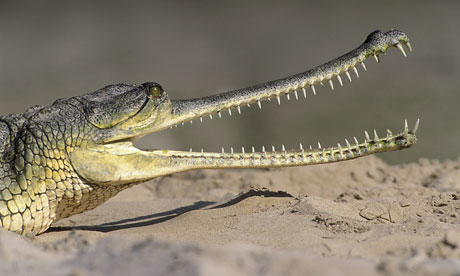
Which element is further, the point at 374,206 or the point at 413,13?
the point at 413,13

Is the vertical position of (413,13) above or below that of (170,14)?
below

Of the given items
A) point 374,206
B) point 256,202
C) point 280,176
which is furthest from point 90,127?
point 280,176

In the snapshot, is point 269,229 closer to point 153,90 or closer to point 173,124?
point 173,124

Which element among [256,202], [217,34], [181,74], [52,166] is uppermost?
[217,34]

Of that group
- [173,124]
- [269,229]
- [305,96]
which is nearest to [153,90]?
[173,124]

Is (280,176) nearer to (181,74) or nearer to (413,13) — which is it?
(181,74)

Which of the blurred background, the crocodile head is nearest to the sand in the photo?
the crocodile head

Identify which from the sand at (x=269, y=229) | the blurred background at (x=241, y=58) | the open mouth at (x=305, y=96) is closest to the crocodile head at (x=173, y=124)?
the open mouth at (x=305, y=96)

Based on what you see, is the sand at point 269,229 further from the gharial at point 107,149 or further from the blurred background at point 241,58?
the blurred background at point 241,58

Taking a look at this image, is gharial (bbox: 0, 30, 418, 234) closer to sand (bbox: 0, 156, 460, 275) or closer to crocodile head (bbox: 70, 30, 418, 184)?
→ crocodile head (bbox: 70, 30, 418, 184)
